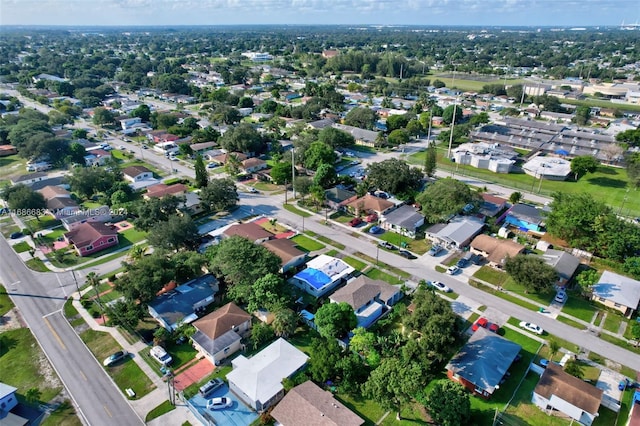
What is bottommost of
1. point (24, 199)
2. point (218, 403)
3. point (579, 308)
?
point (218, 403)

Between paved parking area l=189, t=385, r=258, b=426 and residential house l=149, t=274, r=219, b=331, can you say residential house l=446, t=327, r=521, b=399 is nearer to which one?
paved parking area l=189, t=385, r=258, b=426

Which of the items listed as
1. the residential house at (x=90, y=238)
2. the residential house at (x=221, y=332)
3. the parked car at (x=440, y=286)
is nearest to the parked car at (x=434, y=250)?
the parked car at (x=440, y=286)

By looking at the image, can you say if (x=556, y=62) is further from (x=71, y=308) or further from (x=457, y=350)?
(x=71, y=308)

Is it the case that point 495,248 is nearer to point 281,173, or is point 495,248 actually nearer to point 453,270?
point 453,270

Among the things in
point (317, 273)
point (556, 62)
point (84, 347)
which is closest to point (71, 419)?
point (84, 347)

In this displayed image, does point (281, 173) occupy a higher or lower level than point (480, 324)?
higher

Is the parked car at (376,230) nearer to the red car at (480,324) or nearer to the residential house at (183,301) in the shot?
the red car at (480,324)

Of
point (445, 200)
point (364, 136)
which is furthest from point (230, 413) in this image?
point (364, 136)
